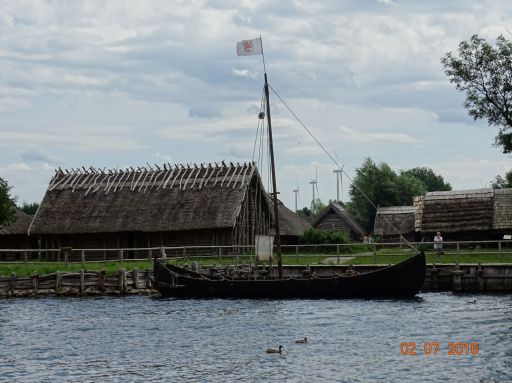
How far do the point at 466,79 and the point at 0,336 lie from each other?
37.8m

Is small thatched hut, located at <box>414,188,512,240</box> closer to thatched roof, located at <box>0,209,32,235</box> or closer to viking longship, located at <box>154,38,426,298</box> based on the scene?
viking longship, located at <box>154,38,426,298</box>

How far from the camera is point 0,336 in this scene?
31000 mm

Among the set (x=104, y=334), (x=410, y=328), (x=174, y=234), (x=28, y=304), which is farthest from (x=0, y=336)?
(x=174, y=234)

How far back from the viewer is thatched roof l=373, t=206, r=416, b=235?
78.9m

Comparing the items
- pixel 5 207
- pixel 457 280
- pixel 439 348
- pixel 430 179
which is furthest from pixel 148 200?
pixel 430 179

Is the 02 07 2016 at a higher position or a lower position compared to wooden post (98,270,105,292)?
lower

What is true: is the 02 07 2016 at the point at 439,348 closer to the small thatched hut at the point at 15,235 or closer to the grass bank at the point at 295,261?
the grass bank at the point at 295,261

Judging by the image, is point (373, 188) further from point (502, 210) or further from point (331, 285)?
point (331, 285)

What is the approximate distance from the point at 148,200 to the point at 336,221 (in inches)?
1358

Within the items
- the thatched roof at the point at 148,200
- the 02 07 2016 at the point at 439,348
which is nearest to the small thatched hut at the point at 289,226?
the thatched roof at the point at 148,200

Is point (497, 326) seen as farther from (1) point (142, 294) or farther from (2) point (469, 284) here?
(1) point (142, 294)

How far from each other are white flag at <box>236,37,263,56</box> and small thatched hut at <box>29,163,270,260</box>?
55.6ft

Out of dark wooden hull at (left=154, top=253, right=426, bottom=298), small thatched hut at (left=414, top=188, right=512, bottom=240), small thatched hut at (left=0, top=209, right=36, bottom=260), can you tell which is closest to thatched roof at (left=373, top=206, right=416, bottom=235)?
small thatched hut at (left=414, top=188, right=512, bottom=240)

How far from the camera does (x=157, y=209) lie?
2386 inches
